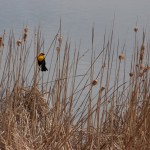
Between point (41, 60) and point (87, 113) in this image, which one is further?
point (41, 60)

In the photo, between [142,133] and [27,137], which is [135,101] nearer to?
[142,133]

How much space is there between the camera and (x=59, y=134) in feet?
8.97

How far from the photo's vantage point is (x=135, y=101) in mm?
2660

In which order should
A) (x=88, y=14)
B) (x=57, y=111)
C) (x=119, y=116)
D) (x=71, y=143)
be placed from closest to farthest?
(x=57, y=111), (x=71, y=143), (x=119, y=116), (x=88, y=14)

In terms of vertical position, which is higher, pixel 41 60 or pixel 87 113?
pixel 41 60

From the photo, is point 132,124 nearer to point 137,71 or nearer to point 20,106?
point 137,71

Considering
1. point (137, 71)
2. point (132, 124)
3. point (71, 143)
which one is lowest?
point (71, 143)

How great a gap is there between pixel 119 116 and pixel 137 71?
72 centimetres

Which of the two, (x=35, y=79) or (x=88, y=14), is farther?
(x=88, y=14)

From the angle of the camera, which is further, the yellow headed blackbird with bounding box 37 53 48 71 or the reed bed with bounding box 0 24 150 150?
the yellow headed blackbird with bounding box 37 53 48 71

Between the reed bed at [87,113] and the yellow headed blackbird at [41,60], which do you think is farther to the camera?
the yellow headed blackbird at [41,60]

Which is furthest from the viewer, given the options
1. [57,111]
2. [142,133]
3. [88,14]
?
Result: [88,14]

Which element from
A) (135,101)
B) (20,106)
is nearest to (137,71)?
(135,101)

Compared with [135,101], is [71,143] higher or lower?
lower
